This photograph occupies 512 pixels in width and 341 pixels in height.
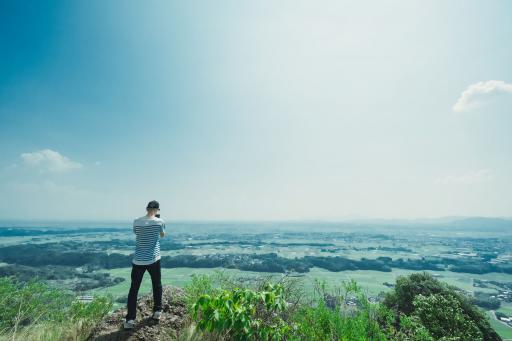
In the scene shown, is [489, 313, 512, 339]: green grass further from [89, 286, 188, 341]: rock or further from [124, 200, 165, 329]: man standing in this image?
[124, 200, 165, 329]: man standing

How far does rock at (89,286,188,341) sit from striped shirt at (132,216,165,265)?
113 cm

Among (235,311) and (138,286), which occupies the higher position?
(235,311)

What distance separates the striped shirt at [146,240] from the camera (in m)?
4.96

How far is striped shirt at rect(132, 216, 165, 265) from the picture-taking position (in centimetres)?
496

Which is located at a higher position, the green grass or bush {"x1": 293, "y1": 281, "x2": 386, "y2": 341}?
bush {"x1": 293, "y1": 281, "x2": 386, "y2": 341}

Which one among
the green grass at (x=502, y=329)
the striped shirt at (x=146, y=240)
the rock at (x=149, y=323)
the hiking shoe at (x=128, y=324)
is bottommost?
the green grass at (x=502, y=329)

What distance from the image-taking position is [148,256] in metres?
4.98

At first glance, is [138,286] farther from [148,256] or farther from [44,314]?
[44,314]

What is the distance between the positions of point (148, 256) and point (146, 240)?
0.30m

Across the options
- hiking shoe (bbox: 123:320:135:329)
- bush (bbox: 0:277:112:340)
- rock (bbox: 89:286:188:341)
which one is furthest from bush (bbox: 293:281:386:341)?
bush (bbox: 0:277:112:340)

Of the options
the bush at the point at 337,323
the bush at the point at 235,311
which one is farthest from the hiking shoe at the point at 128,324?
the bush at the point at 337,323

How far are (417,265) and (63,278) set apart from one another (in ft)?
265

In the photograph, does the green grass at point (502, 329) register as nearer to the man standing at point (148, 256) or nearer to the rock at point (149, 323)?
the rock at point (149, 323)

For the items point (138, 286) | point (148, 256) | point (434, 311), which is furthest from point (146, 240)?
point (434, 311)
